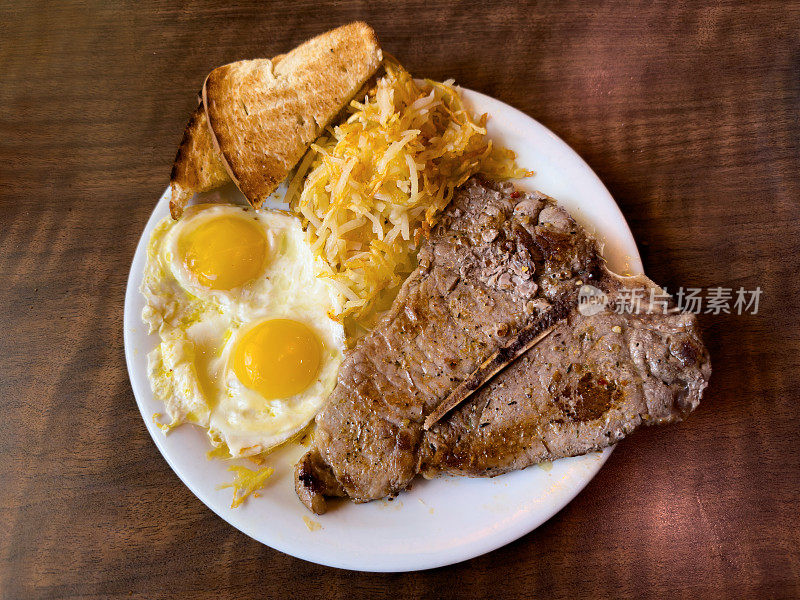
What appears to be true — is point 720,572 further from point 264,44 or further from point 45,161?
point 45,161

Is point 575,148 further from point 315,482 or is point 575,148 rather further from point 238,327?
point 315,482

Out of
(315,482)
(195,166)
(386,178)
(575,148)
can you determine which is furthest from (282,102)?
(315,482)

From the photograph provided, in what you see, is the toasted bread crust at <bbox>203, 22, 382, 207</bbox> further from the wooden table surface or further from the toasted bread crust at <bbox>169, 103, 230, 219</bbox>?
the wooden table surface

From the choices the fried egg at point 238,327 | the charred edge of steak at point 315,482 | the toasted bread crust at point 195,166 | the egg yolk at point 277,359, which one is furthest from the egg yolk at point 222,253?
the charred edge of steak at point 315,482

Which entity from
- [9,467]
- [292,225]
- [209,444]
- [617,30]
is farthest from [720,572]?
[9,467]

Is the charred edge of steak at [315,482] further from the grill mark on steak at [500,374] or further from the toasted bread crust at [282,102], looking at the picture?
the toasted bread crust at [282,102]

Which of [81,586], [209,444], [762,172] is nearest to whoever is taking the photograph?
[209,444]

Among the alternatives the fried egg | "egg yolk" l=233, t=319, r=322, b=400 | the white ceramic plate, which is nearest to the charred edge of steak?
the white ceramic plate
